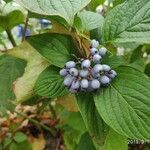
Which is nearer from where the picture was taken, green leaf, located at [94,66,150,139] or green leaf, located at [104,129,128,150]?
green leaf, located at [94,66,150,139]

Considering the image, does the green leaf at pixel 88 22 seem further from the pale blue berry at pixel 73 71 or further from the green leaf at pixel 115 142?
the green leaf at pixel 115 142

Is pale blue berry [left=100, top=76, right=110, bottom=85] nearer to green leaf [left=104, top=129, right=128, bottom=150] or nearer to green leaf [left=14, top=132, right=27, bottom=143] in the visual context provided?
green leaf [left=104, top=129, right=128, bottom=150]

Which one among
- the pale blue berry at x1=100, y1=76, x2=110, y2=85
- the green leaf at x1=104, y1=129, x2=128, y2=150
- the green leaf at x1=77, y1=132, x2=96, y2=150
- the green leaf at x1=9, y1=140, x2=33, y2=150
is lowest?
the green leaf at x1=9, y1=140, x2=33, y2=150

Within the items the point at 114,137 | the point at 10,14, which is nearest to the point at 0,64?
the point at 10,14

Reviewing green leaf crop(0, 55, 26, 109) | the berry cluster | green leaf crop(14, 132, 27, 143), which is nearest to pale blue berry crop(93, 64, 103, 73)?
the berry cluster

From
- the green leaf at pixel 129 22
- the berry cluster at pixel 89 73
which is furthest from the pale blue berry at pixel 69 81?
the green leaf at pixel 129 22

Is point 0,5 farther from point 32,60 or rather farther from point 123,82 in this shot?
point 123,82

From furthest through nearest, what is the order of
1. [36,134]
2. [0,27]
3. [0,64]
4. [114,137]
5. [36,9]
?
[36,134] < [0,27] < [0,64] < [114,137] < [36,9]
